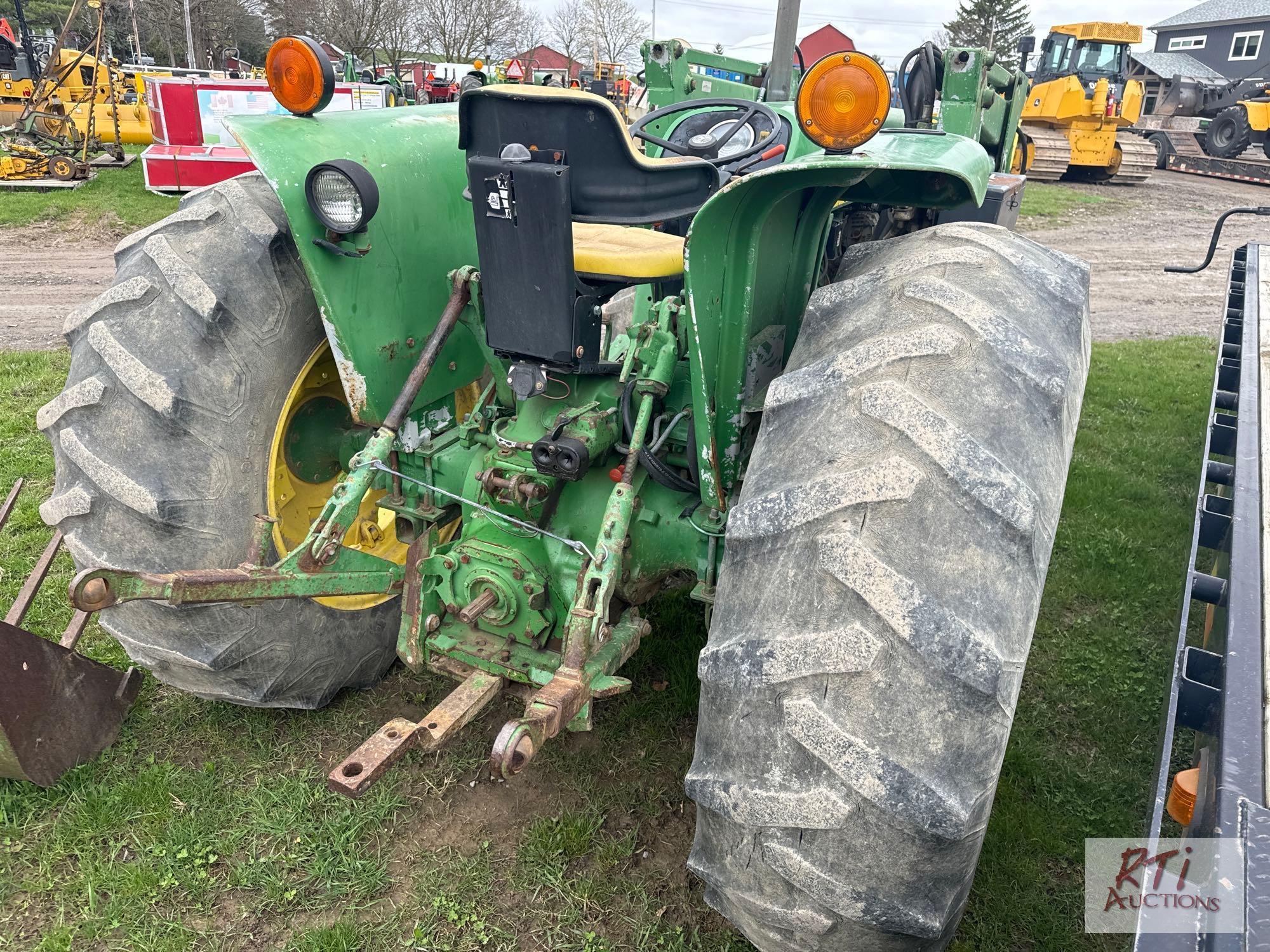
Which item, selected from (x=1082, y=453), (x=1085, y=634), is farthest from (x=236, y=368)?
(x=1082, y=453)

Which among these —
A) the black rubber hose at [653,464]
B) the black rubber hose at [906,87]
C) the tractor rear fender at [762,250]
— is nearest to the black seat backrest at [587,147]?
the tractor rear fender at [762,250]

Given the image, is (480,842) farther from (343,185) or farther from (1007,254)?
(1007,254)

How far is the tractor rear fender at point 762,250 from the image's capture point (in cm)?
184

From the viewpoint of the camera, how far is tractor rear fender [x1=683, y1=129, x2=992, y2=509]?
184cm

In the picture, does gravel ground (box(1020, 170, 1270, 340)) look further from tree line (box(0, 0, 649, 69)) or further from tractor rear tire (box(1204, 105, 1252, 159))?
tree line (box(0, 0, 649, 69))

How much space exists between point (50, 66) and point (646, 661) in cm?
1600

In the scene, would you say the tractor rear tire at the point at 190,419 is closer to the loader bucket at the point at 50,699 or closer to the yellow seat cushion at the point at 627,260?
the loader bucket at the point at 50,699

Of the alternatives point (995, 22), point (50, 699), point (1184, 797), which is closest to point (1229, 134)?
point (1184, 797)

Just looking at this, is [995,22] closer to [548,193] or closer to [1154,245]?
[1154,245]

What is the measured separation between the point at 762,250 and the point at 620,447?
0.66m

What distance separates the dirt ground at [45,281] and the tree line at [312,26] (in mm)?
23366

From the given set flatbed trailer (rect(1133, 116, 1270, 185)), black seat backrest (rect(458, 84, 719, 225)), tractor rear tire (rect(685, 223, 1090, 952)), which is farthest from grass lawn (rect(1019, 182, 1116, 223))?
tractor rear tire (rect(685, 223, 1090, 952))

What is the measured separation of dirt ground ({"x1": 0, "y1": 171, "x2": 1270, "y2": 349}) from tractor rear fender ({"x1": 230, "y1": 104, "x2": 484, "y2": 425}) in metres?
5.49

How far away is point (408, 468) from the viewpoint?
275 cm
